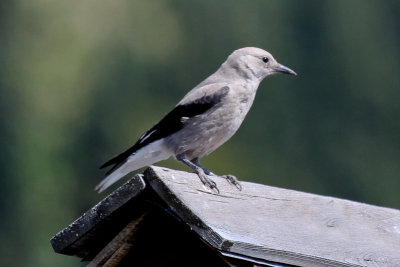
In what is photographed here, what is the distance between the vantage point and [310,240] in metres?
5.35

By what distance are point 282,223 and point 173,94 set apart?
2105cm

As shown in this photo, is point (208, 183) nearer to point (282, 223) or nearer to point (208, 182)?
point (208, 182)

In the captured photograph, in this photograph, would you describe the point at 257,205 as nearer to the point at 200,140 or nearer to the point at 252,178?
the point at 200,140

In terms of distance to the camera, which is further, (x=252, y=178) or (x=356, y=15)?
(x=356, y=15)

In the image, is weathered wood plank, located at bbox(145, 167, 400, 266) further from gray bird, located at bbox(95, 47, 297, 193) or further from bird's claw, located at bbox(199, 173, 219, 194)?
gray bird, located at bbox(95, 47, 297, 193)

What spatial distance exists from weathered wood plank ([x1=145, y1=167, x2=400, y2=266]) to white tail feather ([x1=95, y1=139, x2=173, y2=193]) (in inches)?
73.1

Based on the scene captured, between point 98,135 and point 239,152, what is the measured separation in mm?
2984

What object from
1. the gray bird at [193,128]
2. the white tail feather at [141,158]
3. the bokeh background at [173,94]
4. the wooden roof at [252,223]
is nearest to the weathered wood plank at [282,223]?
the wooden roof at [252,223]

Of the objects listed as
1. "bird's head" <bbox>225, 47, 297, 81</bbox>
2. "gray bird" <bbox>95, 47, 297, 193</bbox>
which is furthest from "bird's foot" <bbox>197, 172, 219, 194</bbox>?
"bird's head" <bbox>225, 47, 297, 81</bbox>

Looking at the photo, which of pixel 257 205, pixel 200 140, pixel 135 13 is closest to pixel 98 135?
pixel 135 13

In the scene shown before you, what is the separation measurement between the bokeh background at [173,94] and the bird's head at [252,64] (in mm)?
14853

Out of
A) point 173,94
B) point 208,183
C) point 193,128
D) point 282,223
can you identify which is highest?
point 208,183

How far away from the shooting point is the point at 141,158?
7562mm

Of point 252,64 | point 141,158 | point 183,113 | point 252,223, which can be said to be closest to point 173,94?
point 252,64
